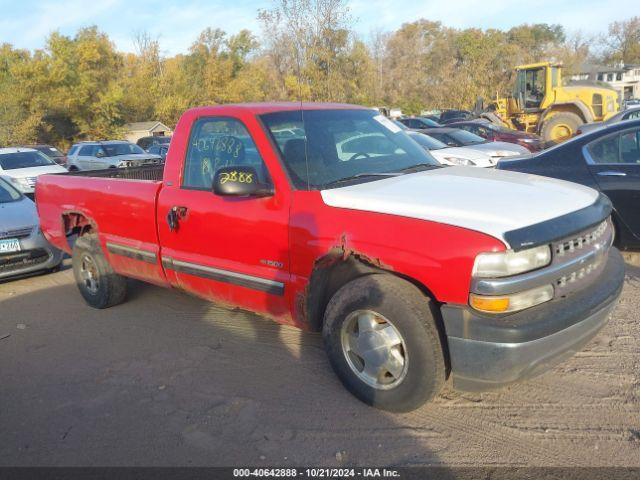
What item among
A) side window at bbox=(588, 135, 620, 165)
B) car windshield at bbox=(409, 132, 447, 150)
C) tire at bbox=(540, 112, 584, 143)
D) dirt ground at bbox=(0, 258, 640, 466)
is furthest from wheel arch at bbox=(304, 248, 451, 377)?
tire at bbox=(540, 112, 584, 143)

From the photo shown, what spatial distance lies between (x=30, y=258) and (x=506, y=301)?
615cm

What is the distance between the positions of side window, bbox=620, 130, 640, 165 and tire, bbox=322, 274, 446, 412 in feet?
12.9

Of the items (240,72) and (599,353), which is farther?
(240,72)

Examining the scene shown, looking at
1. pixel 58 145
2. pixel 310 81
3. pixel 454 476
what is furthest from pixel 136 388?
pixel 58 145

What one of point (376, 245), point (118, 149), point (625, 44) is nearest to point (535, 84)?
point (118, 149)

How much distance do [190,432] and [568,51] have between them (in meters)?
76.4

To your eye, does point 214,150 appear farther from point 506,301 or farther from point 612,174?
point 612,174

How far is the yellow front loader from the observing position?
1959 cm

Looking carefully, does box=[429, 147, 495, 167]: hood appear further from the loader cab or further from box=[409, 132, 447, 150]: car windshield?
the loader cab

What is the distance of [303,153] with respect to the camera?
12.5 feet

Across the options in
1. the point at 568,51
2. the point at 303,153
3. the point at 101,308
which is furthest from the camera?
the point at 568,51

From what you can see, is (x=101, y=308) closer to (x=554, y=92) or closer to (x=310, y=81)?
(x=310, y=81)

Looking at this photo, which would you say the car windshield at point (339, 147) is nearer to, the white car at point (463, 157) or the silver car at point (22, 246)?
the silver car at point (22, 246)

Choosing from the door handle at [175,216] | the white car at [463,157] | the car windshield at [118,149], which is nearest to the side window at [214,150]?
the door handle at [175,216]
